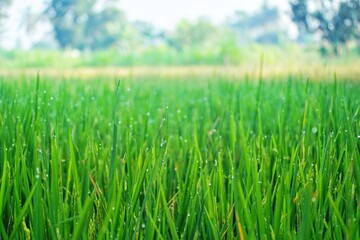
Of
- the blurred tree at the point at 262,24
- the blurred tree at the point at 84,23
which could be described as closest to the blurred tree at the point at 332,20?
the blurred tree at the point at 84,23

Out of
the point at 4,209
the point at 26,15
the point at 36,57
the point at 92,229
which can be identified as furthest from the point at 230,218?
the point at 26,15

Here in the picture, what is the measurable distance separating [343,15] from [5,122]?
12.3 metres

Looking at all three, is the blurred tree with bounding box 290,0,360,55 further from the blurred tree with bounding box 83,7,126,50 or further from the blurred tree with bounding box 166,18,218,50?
the blurred tree with bounding box 83,7,126,50

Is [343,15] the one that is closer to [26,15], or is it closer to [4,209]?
[4,209]

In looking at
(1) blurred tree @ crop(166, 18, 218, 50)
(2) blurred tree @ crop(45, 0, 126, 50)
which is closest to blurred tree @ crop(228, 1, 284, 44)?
(1) blurred tree @ crop(166, 18, 218, 50)

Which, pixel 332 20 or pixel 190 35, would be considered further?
pixel 190 35

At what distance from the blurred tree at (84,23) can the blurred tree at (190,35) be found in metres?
3.83

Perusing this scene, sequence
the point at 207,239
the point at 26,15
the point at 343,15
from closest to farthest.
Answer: the point at 207,239 → the point at 343,15 → the point at 26,15

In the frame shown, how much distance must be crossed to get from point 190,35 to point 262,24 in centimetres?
1420

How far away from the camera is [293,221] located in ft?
2.89

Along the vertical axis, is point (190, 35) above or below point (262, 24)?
below

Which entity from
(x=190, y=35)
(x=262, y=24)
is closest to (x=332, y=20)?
(x=190, y=35)

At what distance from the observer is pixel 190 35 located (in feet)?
82.5

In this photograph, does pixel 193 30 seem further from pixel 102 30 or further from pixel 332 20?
pixel 332 20
